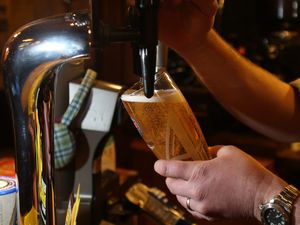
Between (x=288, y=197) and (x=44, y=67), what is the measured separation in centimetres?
41

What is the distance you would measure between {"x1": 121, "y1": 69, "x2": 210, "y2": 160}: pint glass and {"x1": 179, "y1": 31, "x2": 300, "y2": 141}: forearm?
1.46ft

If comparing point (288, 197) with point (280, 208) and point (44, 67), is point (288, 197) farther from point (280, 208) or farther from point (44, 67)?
point (44, 67)

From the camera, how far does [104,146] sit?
36.5 inches

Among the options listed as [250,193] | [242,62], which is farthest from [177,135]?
[242,62]

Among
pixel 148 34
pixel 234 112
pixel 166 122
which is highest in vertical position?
pixel 148 34

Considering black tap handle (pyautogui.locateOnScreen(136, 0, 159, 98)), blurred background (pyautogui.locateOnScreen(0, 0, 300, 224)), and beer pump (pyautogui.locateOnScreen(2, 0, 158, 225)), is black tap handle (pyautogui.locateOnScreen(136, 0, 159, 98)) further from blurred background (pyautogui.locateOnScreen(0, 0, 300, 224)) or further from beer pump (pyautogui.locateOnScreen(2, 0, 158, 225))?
blurred background (pyautogui.locateOnScreen(0, 0, 300, 224))

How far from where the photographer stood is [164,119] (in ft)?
1.89

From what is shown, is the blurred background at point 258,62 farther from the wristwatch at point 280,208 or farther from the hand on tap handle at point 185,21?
the wristwatch at point 280,208

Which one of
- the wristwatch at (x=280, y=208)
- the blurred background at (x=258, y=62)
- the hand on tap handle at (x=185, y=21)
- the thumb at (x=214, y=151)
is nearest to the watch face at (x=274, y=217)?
the wristwatch at (x=280, y=208)

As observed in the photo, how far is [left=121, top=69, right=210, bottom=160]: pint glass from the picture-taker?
1.86 ft

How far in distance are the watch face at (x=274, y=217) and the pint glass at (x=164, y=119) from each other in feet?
0.50

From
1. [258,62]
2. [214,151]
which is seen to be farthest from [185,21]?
[258,62]

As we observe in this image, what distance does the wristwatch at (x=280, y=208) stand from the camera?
0.66 m

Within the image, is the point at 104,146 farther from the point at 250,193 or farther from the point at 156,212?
the point at 250,193
